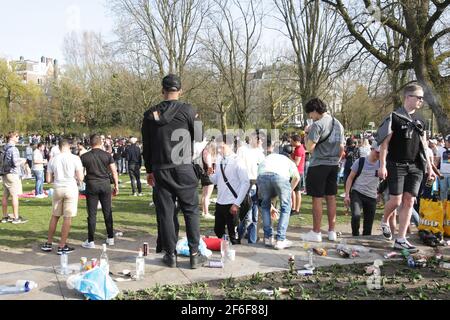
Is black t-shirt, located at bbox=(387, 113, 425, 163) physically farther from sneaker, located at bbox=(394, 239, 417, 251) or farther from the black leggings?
the black leggings

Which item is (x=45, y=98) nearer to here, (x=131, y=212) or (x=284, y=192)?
(x=131, y=212)

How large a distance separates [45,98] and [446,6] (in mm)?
50948

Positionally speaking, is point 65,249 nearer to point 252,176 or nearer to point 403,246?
point 252,176

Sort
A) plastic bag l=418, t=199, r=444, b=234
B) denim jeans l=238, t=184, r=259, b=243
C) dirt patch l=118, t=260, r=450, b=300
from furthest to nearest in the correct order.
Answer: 1. denim jeans l=238, t=184, r=259, b=243
2. plastic bag l=418, t=199, r=444, b=234
3. dirt patch l=118, t=260, r=450, b=300

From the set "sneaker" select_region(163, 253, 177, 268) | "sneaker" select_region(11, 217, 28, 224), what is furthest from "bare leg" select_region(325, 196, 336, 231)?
"sneaker" select_region(11, 217, 28, 224)

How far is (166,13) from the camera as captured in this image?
1131 inches

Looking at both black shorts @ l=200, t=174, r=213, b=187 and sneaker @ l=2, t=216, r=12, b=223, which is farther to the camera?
sneaker @ l=2, t=216, r=12, b=223

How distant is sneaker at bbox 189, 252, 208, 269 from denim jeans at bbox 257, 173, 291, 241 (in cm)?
143

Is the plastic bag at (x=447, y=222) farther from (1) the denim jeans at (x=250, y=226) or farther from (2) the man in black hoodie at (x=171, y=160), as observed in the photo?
(2) the man in black hoodie at (x=171, y=160)

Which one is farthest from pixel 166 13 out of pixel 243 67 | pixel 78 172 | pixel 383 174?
pixel 383 174

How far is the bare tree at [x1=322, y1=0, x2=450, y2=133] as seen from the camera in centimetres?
1329

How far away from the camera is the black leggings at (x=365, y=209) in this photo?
725 centimetres

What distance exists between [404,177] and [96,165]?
5111 mm

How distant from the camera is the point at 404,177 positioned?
550cm
